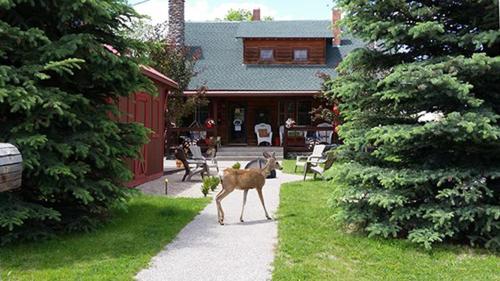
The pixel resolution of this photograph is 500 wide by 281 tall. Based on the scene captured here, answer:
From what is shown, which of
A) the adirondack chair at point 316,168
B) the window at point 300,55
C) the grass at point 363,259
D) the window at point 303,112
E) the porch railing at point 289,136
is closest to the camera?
the grass at point 363,259

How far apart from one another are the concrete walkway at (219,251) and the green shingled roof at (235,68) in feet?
55.0

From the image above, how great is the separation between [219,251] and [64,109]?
2.63 meters

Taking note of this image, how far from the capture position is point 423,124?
6523 millimetres

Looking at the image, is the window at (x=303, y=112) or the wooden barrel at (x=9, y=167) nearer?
the wooden barrel at (x=9, y=167)

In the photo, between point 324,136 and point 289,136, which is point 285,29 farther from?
point 324,136

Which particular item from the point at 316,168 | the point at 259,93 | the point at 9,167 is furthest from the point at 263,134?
the point at 9,167

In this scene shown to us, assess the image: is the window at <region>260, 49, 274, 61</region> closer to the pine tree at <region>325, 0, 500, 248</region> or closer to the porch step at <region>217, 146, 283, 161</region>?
the porch step at <region>217, 146, 283, 161</region>

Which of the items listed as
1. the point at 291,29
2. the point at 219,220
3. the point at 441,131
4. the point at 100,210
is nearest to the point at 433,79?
the point at 441,131

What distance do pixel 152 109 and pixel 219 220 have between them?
7214mm

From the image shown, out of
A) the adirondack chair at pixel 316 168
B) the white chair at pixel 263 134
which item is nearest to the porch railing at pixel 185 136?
the white chair at pixel 263 134

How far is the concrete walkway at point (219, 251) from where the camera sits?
5168 mm

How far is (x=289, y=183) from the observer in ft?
42.6

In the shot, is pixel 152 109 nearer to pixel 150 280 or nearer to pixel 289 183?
pixel 289 183

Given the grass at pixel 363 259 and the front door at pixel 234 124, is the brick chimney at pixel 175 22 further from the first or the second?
the grass at pixel 363 259
